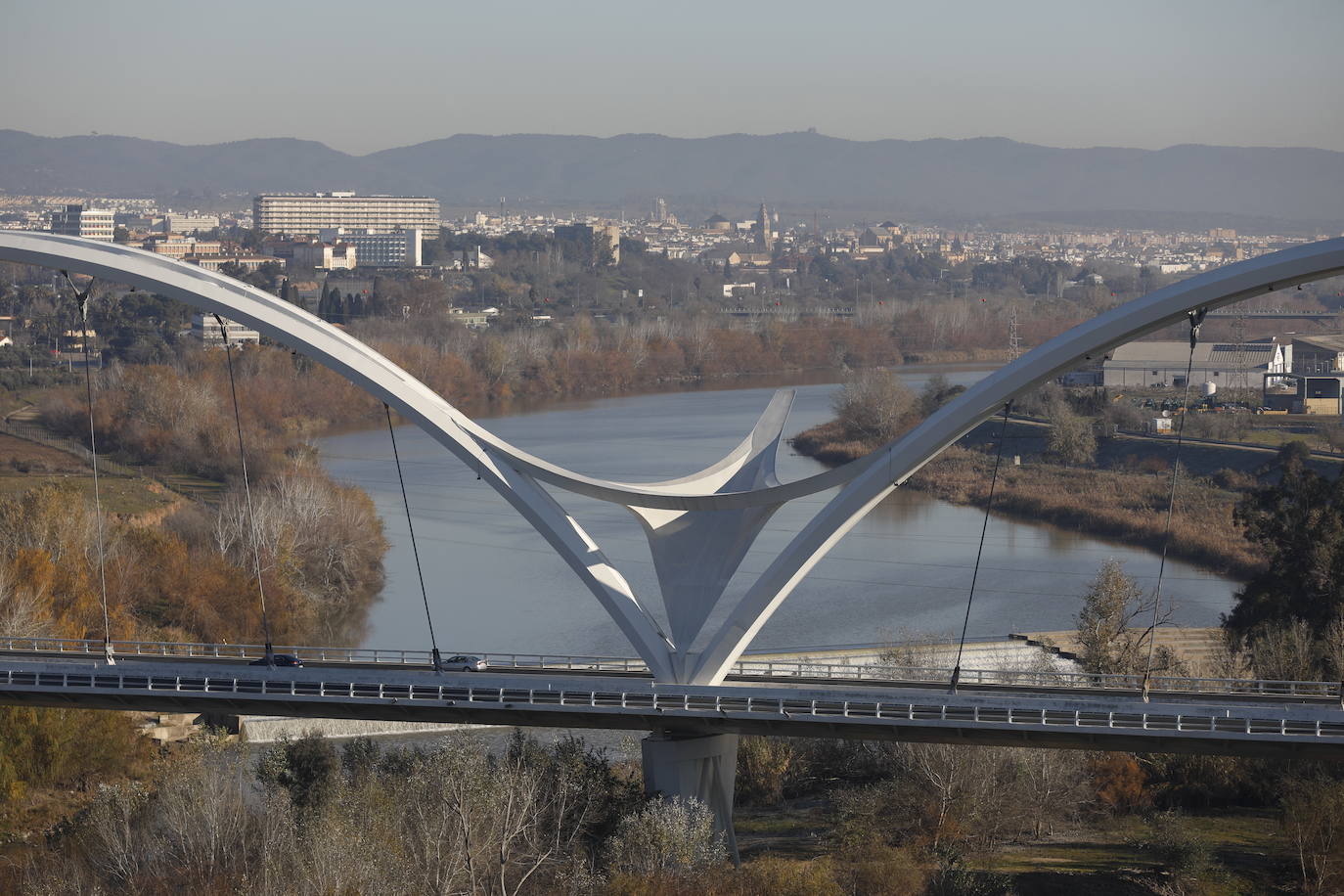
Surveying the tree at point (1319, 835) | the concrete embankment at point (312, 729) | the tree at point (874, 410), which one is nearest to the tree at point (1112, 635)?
the tree at point (1319, 835)

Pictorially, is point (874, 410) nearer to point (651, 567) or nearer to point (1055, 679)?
point (651, 567)

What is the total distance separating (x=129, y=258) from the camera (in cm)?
1994

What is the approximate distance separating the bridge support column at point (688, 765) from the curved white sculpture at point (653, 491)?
0.66 m

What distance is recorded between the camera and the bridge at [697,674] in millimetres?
17281

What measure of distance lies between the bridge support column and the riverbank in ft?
65.7

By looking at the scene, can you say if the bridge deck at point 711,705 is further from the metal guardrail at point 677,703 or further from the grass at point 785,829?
the grass at point 785,829

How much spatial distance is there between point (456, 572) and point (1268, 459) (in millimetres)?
21596

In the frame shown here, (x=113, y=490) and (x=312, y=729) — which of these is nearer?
(x=312, y=729)

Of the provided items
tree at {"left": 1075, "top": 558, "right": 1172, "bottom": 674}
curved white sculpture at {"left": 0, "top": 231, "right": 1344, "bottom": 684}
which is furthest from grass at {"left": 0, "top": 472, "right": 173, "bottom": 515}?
tree at {"left": 1075, "top": 558, "right": 1172, "bottom": 674}

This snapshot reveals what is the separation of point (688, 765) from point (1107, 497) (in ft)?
91.4

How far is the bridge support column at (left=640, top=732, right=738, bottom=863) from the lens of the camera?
19.1 meters

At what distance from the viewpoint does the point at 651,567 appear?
35031 millimetres

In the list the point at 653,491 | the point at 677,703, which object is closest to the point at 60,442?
the point at 653,491

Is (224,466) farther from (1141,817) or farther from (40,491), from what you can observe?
(1141,817)
